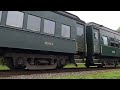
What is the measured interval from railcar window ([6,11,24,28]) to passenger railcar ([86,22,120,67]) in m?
7.30

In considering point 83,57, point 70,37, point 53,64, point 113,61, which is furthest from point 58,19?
point 113,61

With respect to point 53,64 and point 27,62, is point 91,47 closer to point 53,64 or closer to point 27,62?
point 53,64

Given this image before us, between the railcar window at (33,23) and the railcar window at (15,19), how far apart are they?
0.51 metres

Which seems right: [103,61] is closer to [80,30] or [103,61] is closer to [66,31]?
[80,30]

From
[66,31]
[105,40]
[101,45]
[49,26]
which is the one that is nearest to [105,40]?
[105,40]

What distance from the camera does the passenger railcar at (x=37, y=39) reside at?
310 inches

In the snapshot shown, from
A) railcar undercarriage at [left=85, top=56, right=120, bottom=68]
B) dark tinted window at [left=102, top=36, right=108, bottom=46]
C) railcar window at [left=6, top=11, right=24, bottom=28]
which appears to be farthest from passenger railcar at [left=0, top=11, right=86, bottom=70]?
dark tinted window at [left=102, top=36, right=108, bottom=46]

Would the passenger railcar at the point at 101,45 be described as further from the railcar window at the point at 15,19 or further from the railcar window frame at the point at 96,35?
the railcar window at the point at 15,19

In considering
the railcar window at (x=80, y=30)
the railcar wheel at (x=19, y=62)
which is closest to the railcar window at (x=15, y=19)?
the railcar wheel at (x=19, y=62)

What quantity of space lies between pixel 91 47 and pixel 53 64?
184 inches

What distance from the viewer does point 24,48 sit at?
8438mm

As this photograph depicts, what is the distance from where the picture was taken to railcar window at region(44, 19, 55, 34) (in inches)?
384

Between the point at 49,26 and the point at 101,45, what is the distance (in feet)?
22.0

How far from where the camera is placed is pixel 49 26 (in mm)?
9992
